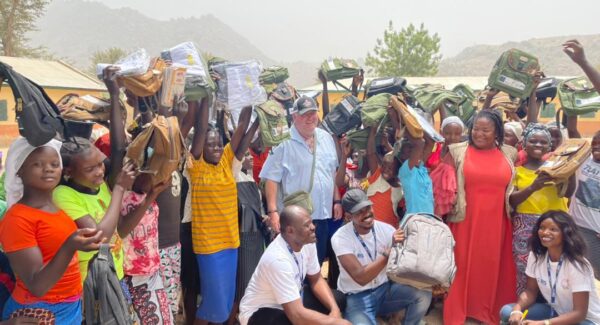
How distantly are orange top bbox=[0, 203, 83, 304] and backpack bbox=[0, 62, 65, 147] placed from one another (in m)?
0.35

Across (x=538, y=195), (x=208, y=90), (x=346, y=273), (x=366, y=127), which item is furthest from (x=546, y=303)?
(x=208, y=90)

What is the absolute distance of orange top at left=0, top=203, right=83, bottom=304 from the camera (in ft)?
7.39

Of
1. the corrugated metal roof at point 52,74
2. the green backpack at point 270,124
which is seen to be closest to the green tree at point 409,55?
the corrugated metal roof at point 52,74

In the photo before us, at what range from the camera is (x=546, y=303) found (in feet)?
12.5

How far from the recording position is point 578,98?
5016 millimetres

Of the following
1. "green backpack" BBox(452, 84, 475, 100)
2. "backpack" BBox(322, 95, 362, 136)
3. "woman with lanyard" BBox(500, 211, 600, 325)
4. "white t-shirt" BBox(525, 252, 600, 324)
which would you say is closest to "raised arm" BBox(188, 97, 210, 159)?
"backpack" BBox(322, 95, 362, 136)

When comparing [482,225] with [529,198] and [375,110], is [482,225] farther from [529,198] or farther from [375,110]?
[375,110]

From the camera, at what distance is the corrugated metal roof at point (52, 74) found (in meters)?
22.7

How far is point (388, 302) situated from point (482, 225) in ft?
3.79

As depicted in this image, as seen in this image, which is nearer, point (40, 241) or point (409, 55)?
point (40, 241)

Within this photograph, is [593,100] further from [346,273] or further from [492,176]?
→ [346,273]

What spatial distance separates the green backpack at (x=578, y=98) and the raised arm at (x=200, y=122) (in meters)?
3.64

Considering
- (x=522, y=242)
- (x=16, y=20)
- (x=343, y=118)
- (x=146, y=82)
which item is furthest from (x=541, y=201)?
(x=16, y=20)

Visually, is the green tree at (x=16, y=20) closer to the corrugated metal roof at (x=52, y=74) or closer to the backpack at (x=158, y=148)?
the corrugated metal roof at (x=52, y=74)
